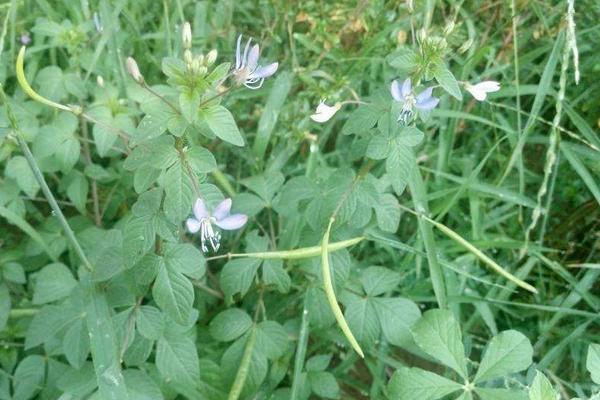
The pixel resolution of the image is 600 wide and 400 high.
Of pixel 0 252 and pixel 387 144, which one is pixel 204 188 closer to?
pixel 387 144

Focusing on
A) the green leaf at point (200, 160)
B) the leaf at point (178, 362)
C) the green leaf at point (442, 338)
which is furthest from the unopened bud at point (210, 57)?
the green leaf at point (442, 338)

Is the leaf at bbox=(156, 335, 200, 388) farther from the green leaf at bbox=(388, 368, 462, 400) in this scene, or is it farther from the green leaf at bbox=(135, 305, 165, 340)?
the green leaf at bbox=(388, 368, 462, 400)

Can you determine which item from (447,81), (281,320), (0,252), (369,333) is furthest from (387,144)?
(0,252)

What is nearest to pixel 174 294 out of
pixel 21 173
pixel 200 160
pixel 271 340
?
pixel 200 160

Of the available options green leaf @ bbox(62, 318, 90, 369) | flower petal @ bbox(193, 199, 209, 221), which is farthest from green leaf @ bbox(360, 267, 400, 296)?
green leaf @ bbox(62, 318, 90, 369)

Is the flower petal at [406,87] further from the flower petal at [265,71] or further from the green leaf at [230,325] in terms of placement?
the green leaf at [230,325]

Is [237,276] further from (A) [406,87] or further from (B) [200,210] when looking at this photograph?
(A) [406,87]

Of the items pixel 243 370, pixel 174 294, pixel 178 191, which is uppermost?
pixel 178 191
